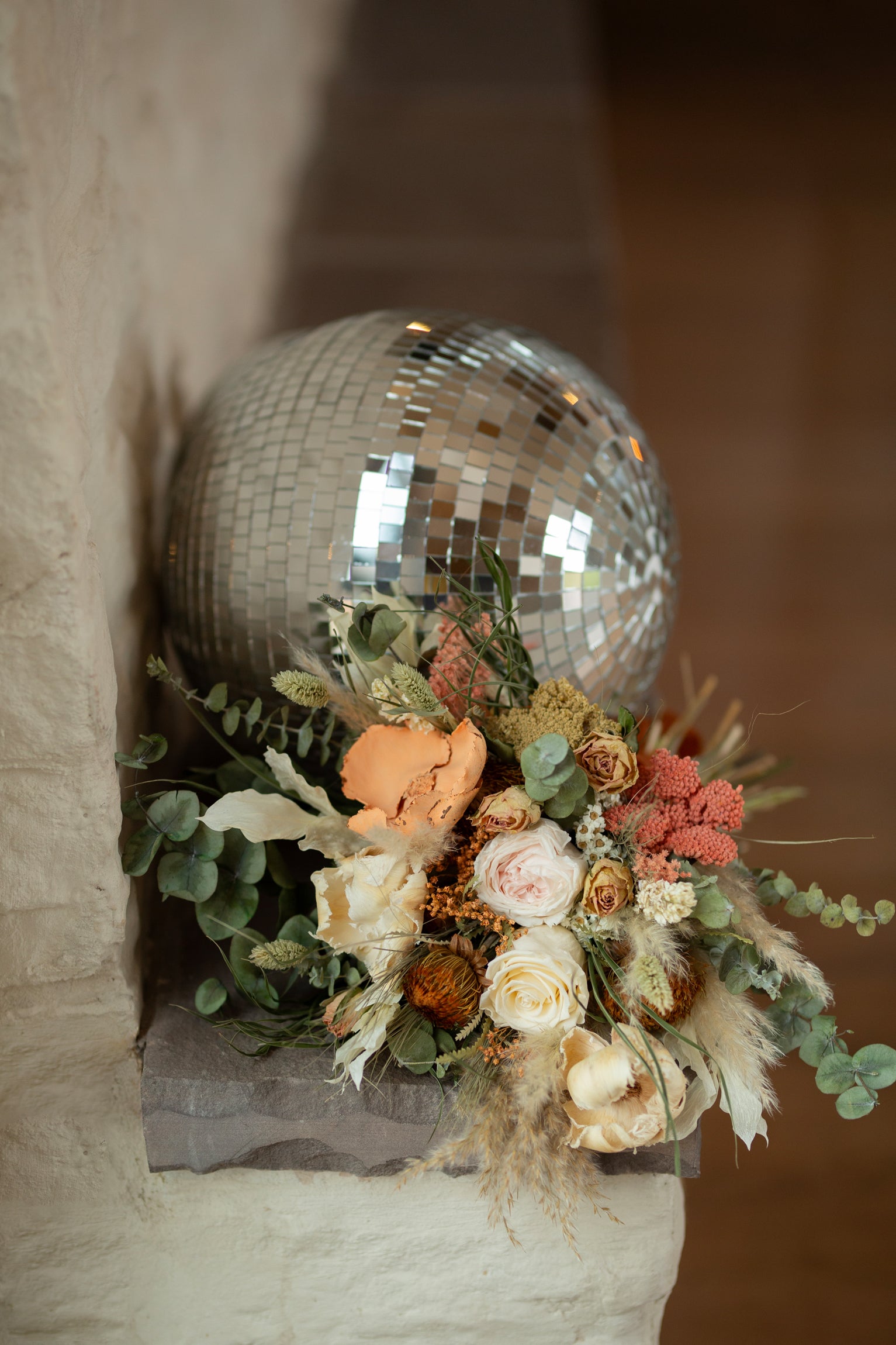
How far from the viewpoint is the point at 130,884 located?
2.07 ft

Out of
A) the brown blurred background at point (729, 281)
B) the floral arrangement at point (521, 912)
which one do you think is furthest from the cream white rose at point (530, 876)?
the brown blurred background at point (729, 281)

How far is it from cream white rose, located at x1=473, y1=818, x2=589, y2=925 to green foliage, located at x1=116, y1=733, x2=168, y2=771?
229 mm

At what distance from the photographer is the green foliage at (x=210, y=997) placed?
2.11 ft

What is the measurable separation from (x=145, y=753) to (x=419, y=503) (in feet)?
0.85

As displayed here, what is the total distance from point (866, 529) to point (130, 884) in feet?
6.82

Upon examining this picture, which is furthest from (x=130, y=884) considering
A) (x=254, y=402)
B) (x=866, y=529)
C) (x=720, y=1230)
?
(x=866, y=529)

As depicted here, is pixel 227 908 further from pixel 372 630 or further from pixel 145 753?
pixel 372 630

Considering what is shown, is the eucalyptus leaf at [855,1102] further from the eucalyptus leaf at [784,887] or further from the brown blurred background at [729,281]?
the brown blurred background at [729,281]

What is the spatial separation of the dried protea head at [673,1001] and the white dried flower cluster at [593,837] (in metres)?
0.07

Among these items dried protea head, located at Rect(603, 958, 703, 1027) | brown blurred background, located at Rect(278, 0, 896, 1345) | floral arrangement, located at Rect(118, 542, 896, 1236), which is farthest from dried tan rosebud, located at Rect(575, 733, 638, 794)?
brown blurred background, located at Rect(278, 0, 896, 1345)

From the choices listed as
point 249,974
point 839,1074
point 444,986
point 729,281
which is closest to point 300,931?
point 249,974

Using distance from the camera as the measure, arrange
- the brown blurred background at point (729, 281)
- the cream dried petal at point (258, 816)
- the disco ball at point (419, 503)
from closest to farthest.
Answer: the cream dried petal at point (258, 816) < the disco ball at point (419, 503) < the brown blurred background at point (729, 281)

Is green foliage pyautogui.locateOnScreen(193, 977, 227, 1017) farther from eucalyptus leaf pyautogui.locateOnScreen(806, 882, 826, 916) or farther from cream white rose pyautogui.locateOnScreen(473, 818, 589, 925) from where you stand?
eucalyptus leaf pyautogui.locateOnScreen(806, 882, 826, 916)

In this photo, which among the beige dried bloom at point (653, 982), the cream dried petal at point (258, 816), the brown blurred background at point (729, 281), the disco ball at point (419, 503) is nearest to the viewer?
the beige dried bloom at point (653, 982)
